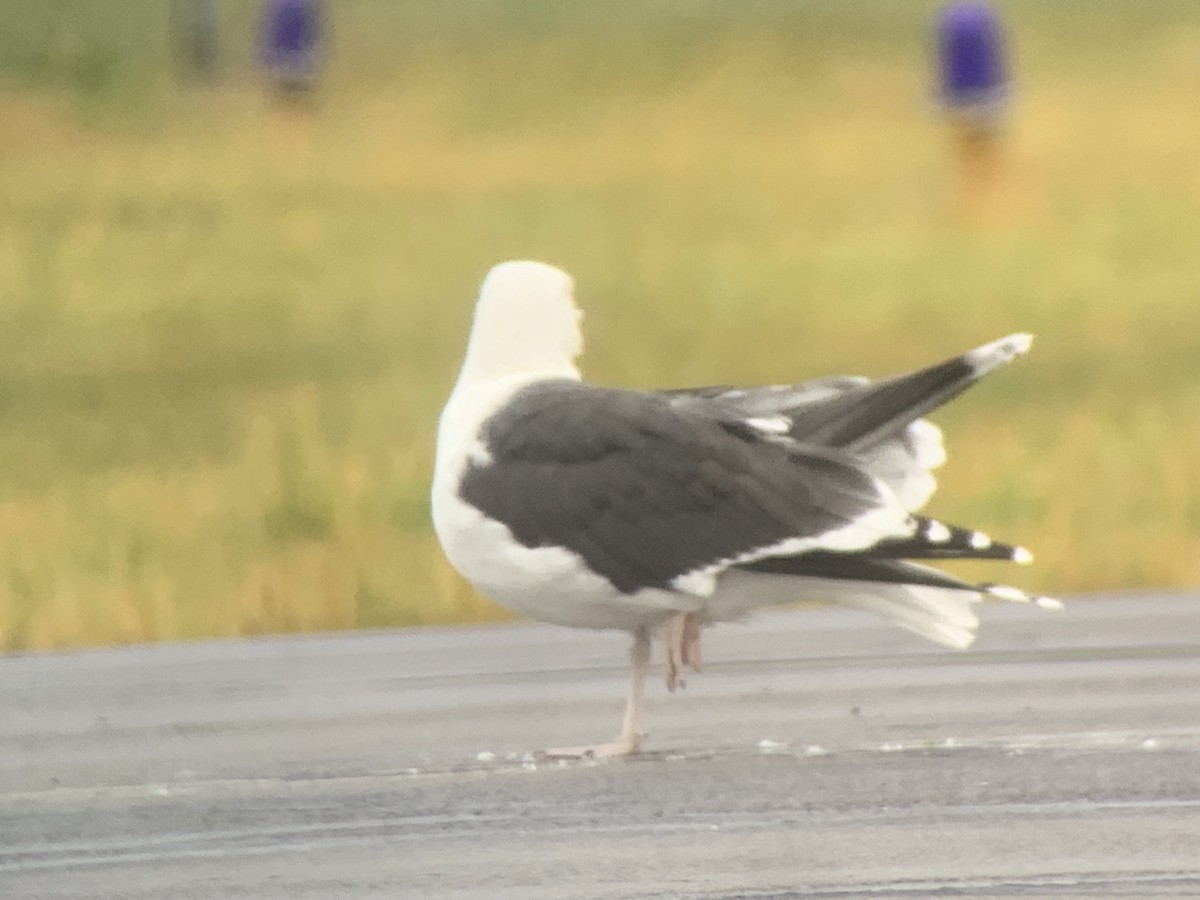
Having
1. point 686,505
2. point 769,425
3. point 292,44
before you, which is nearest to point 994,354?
point 769,425

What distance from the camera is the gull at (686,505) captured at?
390 inches

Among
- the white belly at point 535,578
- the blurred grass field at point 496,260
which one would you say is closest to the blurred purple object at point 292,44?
the blurred grass field at point 496,260

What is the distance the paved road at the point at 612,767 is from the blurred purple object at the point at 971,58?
22427 millimetres

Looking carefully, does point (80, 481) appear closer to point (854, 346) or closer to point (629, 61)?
point (854, 346)

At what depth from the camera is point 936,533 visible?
966cm

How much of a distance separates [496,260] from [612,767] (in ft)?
80.2

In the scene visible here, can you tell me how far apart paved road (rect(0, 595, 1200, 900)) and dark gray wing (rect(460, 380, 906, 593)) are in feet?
1.95

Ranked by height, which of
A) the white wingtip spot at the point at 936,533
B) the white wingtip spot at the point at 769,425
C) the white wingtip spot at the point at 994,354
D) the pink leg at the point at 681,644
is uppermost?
the white wingtip spot at the point at 994,354

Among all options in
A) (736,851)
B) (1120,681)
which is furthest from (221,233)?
(736,851)

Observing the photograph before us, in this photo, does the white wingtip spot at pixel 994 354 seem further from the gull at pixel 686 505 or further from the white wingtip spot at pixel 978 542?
the white wingtip spot at pixel 978 542

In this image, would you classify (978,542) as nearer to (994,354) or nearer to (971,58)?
(994,354)

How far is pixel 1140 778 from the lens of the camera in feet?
30.9

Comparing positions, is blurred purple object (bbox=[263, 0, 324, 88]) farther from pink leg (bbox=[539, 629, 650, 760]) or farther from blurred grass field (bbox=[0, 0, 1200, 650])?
pink leg (bbox=[539, 629, 650, 760])

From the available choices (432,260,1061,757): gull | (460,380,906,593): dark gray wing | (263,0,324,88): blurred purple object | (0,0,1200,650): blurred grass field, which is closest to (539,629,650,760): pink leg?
(432,260,1061,757): gull
